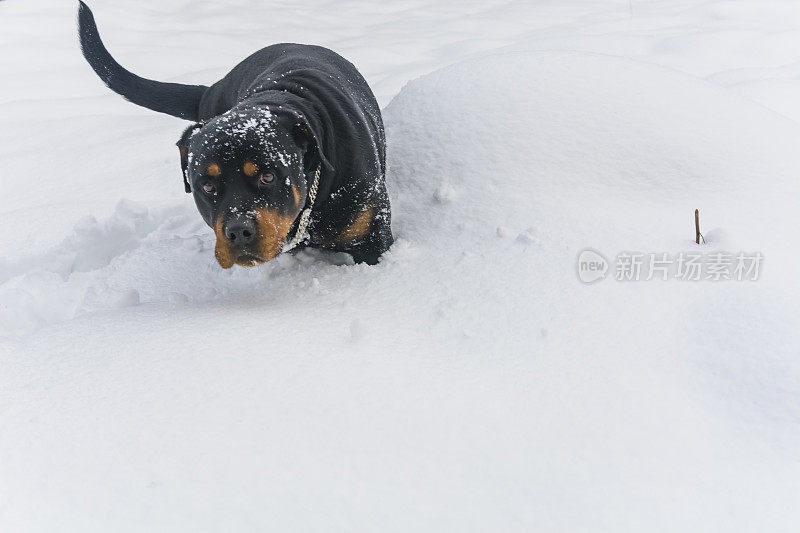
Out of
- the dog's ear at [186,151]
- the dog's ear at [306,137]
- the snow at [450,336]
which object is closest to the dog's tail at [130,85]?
the snow at [450,336]

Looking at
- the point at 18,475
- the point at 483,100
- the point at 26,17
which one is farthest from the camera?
the point at 26,17

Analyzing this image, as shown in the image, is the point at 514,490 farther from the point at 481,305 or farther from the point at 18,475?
the point at 18,475

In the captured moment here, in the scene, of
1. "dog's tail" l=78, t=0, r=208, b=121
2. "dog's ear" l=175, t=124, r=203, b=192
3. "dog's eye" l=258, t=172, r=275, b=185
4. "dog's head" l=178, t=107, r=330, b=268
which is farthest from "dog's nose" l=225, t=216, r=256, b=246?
"dog's tail" l=78, t=0, r=208, b=121

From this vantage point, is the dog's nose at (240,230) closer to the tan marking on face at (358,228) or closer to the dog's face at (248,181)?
the dog's face at (248,181)

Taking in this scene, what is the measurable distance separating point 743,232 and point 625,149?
0.63 m

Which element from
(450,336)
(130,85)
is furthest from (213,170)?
(130,85)

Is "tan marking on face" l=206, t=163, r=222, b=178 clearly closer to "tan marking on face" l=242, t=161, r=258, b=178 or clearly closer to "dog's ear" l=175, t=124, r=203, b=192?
"tan marking on face" l=242, t=161, r=258, b=178

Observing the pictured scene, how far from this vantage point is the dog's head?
69.9 inches

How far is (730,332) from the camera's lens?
5.05 ft

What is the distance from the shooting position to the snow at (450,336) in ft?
3.75

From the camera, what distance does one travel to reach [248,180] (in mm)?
1818

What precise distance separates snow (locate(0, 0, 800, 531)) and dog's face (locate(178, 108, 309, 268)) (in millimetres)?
225

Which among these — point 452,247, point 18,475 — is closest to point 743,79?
point 452,247

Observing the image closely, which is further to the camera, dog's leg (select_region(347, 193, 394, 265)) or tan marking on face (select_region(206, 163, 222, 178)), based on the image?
dog's leg (select_region(347, 193, 394, 265))
